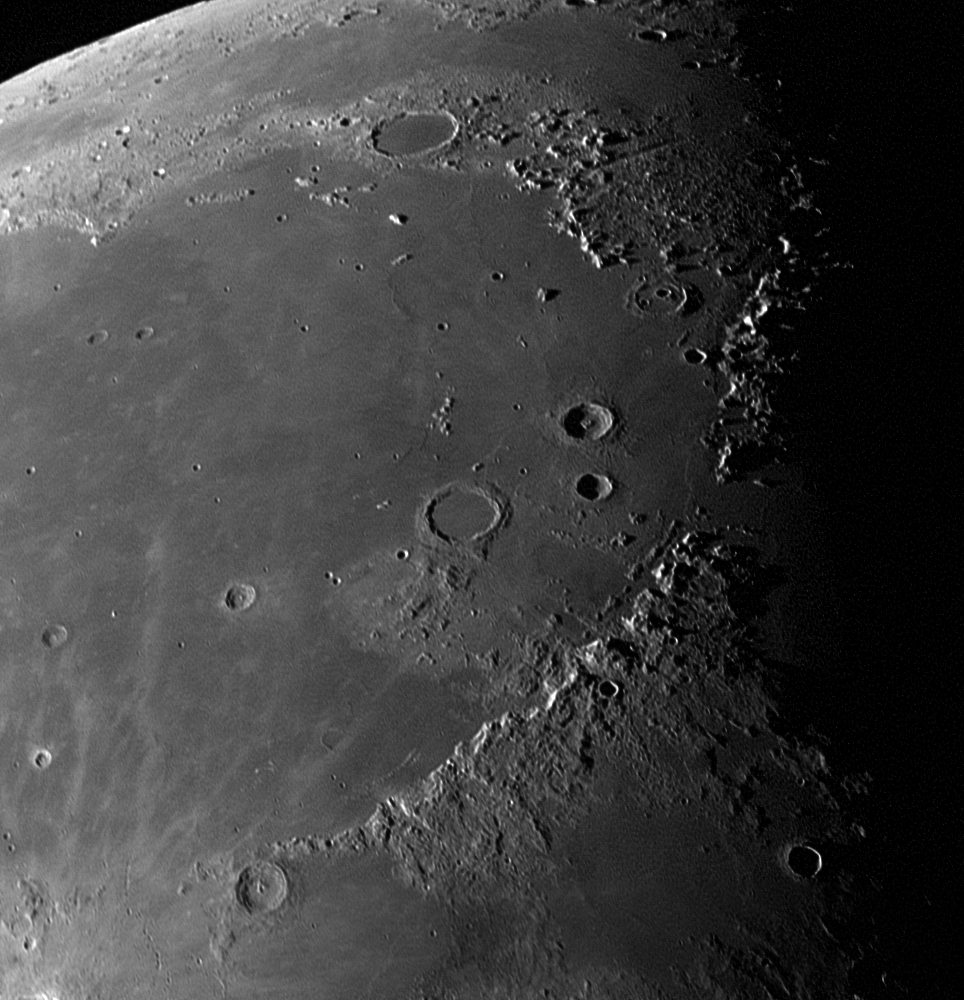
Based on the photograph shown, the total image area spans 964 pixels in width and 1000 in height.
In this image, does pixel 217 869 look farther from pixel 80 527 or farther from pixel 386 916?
pixel 80 527

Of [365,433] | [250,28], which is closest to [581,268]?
[365,433]

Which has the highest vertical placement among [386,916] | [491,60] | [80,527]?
[491,60]

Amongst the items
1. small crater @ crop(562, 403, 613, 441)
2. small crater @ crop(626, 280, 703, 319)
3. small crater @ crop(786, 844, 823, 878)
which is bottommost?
small crater @ crop(786, 844, 823, 878)

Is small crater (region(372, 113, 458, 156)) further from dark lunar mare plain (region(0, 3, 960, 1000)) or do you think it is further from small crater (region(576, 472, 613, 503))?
small crater (region(576, 472, 613, 503))

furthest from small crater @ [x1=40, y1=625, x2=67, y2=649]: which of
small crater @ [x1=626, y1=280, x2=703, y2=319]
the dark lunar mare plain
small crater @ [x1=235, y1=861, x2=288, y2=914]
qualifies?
small crater @ [x1=626, y1=280, x2=703, y2=319]

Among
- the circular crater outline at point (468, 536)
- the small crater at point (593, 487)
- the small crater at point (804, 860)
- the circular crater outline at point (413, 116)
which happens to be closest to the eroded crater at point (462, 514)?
the circular crater outline at point (468, 536)

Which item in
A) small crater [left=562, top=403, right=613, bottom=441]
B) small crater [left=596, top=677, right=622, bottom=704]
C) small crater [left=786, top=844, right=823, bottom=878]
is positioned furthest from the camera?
small crater [left=562, top=403, right=613, bottom=441]
